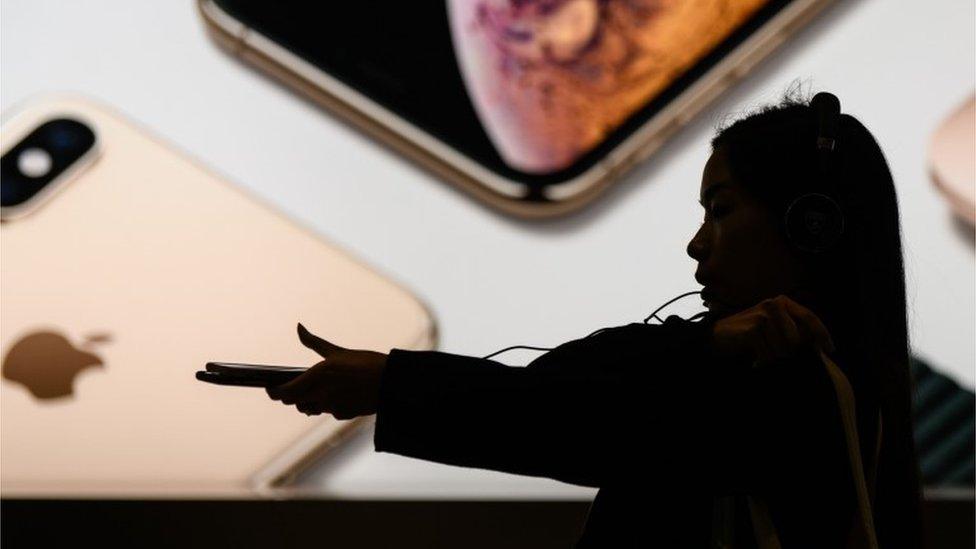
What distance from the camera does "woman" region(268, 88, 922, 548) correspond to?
1.25ft

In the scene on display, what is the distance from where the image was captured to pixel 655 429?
390 millimetres

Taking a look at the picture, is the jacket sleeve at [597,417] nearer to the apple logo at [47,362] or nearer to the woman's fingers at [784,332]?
the woman's fingers at [784,332]

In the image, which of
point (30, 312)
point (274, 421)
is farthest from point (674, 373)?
point (30, 312)

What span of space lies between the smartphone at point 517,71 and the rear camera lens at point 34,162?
0.20m

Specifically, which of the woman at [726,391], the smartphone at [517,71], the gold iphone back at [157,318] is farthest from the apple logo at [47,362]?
the woman at [726,391]

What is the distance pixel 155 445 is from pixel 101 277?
162mm

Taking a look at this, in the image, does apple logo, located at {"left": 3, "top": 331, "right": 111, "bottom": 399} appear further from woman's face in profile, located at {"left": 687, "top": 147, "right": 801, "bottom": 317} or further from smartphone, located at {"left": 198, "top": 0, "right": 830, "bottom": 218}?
woman's face in profile, located at {"left": 687, "top": 147, "right": 801, "bottom": 317}

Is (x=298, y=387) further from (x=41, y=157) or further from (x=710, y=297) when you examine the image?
(x=41, y=157)

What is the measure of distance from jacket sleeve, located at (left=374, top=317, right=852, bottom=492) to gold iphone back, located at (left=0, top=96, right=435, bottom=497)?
0.62m

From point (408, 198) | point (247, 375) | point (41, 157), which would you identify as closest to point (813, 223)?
point (247, 375)

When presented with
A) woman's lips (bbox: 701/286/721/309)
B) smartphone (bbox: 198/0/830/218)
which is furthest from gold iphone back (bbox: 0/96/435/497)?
woman's lips (bbox: 701/286/721/309)

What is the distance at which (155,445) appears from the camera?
100 centimetres

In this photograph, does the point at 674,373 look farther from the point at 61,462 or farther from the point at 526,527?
the point at 61,462

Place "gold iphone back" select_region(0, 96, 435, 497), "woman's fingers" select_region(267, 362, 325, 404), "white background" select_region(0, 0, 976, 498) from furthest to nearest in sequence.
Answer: "white background" select_region(0, 0, 976, 498)
"gold iphone back" select_region(0, 96, 435, 497)
"woman's fingers" select_region(267, 362, 325, 404)
